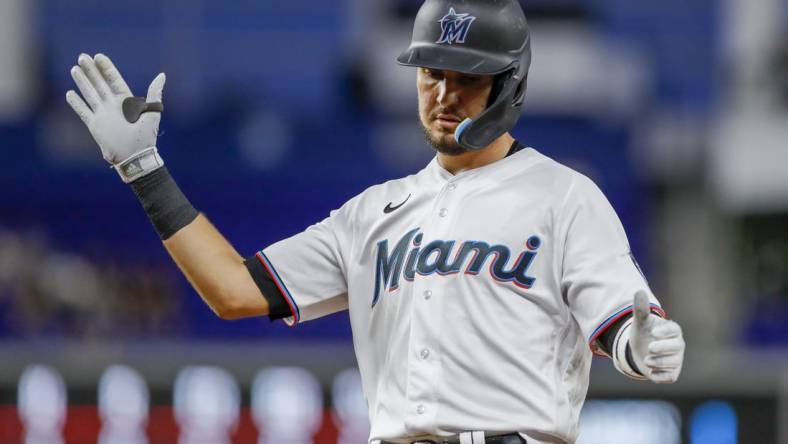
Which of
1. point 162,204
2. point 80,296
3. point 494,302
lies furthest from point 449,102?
point 80,296

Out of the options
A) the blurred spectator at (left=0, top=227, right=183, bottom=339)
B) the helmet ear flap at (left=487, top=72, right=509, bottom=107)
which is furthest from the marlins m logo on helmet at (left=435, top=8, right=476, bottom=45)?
the blurred spectator at (left=0, top=227, right=183, bottom=339)

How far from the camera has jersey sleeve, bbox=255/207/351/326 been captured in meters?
3.04

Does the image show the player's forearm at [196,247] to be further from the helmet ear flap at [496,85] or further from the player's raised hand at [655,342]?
the player's raised hand at [655,342]

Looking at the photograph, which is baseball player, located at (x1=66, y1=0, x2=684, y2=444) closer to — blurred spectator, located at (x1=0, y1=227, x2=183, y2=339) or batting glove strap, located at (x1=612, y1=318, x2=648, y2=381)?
batting glove strap, located at (x1=612, y1=318, x2=648, y2=381)

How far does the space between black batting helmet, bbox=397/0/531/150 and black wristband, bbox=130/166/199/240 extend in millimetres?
546

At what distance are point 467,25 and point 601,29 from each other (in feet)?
32.0

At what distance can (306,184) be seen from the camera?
28.8 feet

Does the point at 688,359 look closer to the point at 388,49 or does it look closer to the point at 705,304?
the point at 705,304

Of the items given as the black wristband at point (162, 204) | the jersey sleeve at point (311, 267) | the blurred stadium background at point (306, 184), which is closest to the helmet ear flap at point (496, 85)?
the jersey sleeve at point (311, 267)

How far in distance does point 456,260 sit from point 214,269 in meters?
Answer: 0.50

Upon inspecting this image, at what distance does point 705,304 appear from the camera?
368 inches

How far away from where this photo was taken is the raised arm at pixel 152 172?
293 centimetres

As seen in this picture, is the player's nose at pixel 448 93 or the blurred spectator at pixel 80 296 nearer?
the player's nose at pixel 448 93

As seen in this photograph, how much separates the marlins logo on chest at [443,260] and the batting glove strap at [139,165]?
1.65 feet
